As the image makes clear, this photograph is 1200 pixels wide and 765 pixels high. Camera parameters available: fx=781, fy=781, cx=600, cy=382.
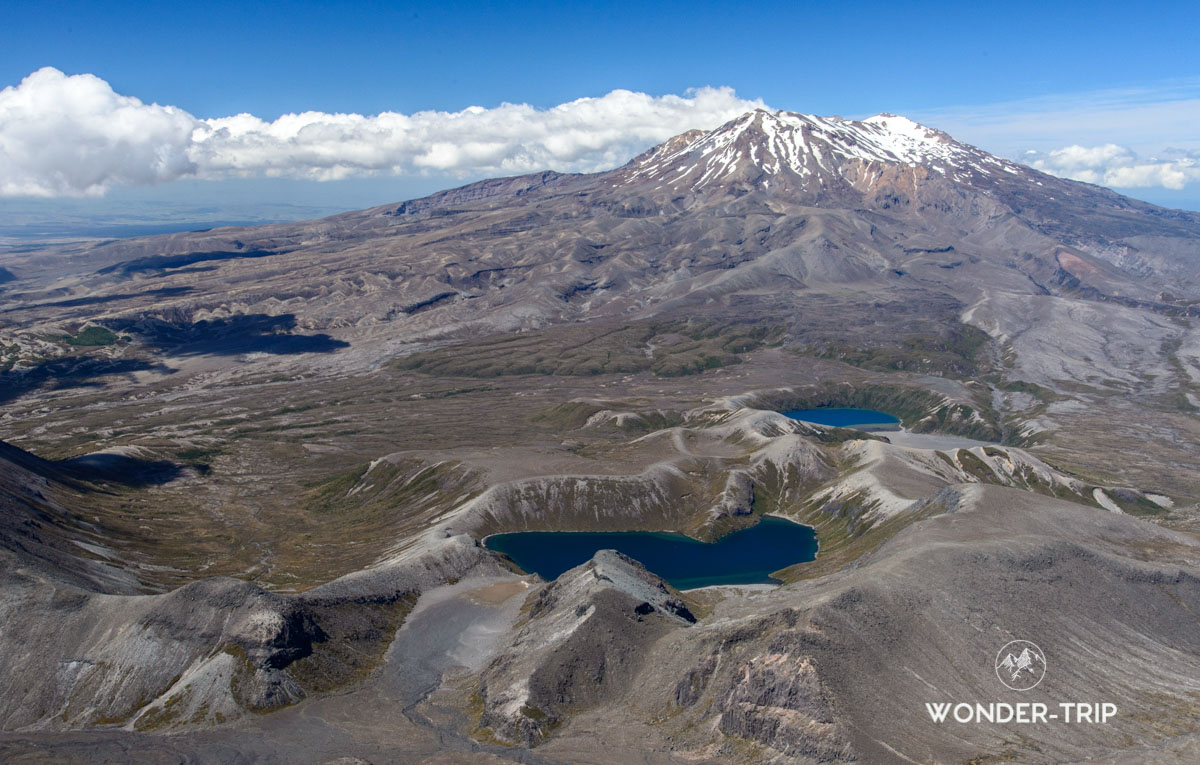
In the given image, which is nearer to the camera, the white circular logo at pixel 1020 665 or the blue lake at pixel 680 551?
the white circular logo at pixel 1020 665

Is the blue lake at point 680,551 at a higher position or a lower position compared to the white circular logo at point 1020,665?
lower

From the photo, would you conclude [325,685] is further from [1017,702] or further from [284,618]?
[1017,702]

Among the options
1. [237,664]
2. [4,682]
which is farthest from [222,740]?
[4,682]

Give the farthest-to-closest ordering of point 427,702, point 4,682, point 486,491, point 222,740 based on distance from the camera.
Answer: point 486,491 < point 427,702 < point 4,682 < point 222,740

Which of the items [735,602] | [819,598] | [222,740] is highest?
[819,598]
